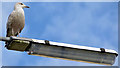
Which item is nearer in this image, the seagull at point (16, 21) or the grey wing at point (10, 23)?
the seagull at point (16, 21)

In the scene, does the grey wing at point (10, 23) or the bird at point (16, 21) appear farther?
the grey wing at point (10, 23)

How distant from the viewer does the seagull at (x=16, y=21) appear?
21.7ft

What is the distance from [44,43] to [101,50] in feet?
2.70

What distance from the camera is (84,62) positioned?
3213 mm

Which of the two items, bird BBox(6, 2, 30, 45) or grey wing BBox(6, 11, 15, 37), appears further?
grey wing BBox(6, 11, 15, 37)

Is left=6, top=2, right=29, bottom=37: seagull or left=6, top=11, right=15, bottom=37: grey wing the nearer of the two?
left=6, top=2, right=29, bottom=37: seagull

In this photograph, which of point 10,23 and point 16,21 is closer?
point 16,21

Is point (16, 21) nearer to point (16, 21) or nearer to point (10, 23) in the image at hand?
point (16, 21)

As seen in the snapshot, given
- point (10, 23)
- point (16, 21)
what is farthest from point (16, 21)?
point (10, 23)

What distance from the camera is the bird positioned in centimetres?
661

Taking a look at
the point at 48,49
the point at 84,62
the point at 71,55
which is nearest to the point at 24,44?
the point at 48,49

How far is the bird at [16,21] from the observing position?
6609mm

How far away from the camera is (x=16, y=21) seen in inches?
261

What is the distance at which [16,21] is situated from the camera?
6.63 m
